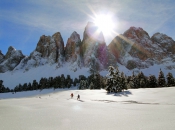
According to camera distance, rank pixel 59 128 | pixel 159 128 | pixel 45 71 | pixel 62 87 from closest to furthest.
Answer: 1. pixel 159 128
2. pixel 59 128
3. pixel 62 87
4. pixel 45 71

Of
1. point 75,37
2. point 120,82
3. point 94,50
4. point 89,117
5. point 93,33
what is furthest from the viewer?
point 75,37

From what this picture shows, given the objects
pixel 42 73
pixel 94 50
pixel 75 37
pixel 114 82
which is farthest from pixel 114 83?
pixel 75 37

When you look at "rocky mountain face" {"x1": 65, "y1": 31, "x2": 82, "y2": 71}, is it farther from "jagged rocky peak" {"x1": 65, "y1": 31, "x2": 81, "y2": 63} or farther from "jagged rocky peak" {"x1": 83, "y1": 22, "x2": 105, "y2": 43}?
"jagged rocky peak" {"x1": 83, "y1": 22, "x2": 105, "y2": 43}

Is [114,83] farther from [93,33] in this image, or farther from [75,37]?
[75,37]

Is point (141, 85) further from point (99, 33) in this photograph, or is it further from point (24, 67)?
point (24, 67)

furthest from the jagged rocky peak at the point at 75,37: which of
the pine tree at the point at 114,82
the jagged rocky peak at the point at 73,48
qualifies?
the pine tree at the point at 114,82

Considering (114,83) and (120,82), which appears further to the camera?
(120,82)

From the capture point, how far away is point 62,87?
311ft

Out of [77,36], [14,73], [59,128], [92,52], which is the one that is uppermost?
[77,36]

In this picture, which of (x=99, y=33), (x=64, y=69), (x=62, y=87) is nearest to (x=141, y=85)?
(x=62, y=87)

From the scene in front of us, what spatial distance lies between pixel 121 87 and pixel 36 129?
34.7 meters

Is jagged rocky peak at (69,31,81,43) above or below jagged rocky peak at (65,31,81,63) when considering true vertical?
above

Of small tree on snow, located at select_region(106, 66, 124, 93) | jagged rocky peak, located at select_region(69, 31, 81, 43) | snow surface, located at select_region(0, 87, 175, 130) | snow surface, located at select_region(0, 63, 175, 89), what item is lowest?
snow surface, located at select_region(0, 87, 175, 130)

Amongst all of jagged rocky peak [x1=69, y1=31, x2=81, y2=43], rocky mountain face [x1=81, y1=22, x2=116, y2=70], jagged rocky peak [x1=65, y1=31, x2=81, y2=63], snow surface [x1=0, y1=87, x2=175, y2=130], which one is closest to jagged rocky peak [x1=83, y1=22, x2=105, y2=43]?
rocky mountain face [x1=81, y1=22, x2=116, y2=70]
